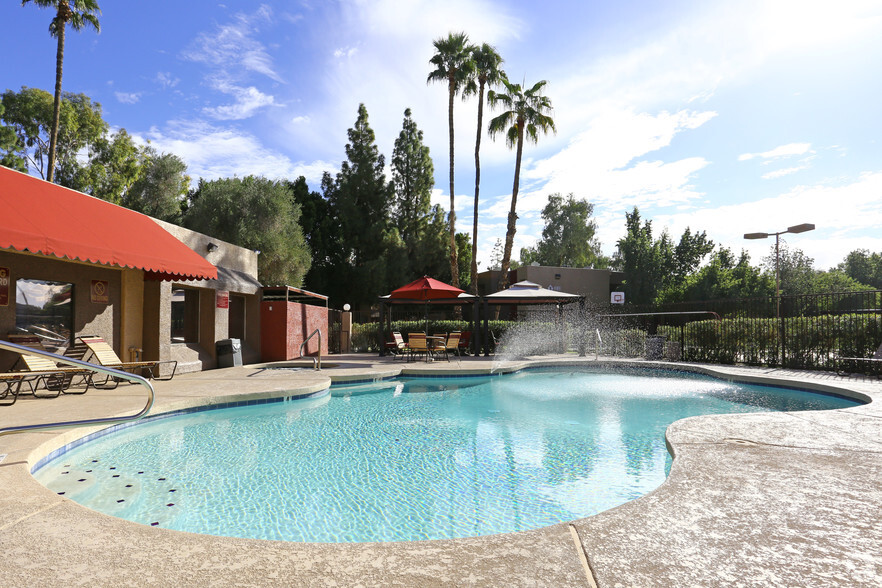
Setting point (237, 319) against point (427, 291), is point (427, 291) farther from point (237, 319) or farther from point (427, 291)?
point (237, 319)

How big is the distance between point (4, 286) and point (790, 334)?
1720 cm

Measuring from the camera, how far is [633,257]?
117 ft

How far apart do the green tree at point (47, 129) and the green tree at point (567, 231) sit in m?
41.6

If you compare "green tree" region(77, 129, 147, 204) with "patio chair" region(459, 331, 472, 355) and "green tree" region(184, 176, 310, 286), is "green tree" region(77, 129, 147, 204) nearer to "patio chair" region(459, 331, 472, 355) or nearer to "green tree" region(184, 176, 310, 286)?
"green tree" region(184, 176, 310, 286)

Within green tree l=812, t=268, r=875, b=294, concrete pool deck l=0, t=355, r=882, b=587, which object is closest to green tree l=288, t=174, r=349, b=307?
concrete pool deck l=0, t=355, r=882, b=587

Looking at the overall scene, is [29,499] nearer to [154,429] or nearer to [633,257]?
[154,429]

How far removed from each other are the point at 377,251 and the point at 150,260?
23.6 metres

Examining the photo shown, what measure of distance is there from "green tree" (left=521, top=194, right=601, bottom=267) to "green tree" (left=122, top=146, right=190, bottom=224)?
36937 millimetres

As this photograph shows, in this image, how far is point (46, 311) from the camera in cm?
824

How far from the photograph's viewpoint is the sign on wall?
7438mm

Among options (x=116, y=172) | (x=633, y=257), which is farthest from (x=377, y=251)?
(x=633, y=257)

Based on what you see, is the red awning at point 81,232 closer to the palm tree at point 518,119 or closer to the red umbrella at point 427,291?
the red umbrella at point 427,291

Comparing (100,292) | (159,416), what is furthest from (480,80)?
(159,416)

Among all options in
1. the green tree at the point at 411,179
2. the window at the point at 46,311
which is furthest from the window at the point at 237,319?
the green tree at the point at 411,179
